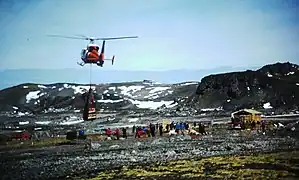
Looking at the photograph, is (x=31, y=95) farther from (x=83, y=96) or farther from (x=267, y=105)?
(x=267, y=105)

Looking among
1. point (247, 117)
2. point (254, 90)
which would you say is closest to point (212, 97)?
point (254, 90)

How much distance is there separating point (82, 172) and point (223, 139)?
12.9 meters

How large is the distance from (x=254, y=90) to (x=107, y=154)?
181 feet

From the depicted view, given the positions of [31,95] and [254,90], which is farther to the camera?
[31,95]

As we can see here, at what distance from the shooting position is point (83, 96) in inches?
3770

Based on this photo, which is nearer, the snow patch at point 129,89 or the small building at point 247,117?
the small building at point 247,117

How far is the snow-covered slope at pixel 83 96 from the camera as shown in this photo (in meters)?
101

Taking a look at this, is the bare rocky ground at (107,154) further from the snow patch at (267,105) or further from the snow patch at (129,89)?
the snow patch at (129,89)

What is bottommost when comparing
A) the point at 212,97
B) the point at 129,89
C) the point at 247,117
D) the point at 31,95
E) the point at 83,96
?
the point at 31,95

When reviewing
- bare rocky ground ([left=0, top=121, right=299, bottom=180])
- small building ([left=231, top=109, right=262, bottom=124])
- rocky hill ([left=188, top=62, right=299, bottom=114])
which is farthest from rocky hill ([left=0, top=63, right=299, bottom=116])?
bare rocky ground ([left=0, top=121, right=299, bottom=180])

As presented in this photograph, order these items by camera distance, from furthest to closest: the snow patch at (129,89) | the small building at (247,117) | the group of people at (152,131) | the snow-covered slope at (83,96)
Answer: the snow patch at (129,89) < the snow-covered slope at (83,96) < the small building at (247,117) < the group of people at (152,131)

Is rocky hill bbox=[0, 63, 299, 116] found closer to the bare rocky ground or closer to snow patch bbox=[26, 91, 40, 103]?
snow patch bbox=[26, 91, 40, 103]

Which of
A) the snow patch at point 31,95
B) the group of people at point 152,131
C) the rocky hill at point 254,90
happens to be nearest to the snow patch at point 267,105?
the rocky hill at point 254,90

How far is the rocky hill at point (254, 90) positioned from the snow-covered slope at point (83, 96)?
12403 mm
